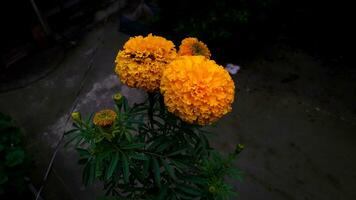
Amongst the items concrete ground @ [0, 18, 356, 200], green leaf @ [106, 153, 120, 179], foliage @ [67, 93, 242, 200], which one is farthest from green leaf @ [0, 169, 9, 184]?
green leaf @ [106, 153, 120, 179]

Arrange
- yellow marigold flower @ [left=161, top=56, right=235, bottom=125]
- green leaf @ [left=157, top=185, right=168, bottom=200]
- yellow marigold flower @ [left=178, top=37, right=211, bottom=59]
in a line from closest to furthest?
yellow marigold flower @ [left=161, top=56, right=235, bottom=125]
yellow marigold flower @ [left=178, top=37, right=211, bottom=59]
green leaf @ [left=157, top=185, right=168, bottom=200]

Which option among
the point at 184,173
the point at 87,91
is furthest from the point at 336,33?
the point at 184,173

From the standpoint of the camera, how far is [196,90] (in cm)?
148

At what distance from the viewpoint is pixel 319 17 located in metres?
5.36

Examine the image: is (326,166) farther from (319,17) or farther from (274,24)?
(319,17)

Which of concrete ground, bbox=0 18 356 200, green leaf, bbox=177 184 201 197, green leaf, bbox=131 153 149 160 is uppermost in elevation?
green leaf, bbox=131 153 149 160

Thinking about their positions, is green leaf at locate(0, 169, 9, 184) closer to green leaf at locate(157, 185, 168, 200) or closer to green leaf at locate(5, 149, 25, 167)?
green leaf at locate(5, 149, 25, 167)

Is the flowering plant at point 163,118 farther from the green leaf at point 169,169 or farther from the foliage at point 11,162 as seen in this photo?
the foliage at point 11,162

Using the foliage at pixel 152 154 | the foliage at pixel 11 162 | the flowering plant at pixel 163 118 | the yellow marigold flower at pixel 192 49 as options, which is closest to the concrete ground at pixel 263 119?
the foliage at pixel 11 162

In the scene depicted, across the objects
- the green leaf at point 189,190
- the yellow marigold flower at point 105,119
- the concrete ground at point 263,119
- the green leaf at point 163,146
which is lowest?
the concrete ground at point 263,119

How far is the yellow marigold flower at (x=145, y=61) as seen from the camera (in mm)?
1570

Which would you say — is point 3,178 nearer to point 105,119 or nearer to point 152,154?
point 152,154

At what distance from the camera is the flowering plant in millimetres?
1484

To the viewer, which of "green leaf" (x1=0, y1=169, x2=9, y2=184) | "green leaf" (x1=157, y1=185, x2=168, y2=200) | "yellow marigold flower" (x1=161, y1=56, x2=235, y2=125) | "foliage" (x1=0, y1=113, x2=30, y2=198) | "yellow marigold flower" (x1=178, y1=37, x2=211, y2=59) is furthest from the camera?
"foliage" (x1=0, y1=113, x2=30, y2=198)
